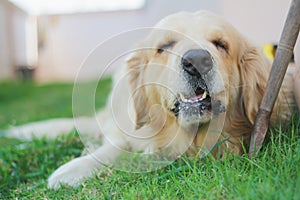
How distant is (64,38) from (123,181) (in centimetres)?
1046

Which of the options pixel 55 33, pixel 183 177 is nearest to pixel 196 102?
pixel 183 177

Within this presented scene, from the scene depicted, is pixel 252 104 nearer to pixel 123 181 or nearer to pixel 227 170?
pixel 227 170

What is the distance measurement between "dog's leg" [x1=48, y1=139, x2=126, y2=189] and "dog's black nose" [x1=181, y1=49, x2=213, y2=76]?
766 millimetres

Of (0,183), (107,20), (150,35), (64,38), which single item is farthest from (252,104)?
(64,38)

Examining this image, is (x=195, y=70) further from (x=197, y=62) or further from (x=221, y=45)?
(x=221, y=45)

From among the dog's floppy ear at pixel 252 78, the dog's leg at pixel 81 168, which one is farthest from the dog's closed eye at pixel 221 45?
the dog's leg at pixel 81 168

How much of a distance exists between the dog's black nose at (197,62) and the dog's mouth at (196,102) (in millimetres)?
95

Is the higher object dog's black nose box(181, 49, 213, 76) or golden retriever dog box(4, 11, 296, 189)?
dog's black nose box(181, 49, 213, 76)

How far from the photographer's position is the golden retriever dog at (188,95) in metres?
1.99

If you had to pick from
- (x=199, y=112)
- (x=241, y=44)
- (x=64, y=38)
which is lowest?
(x=64, y=38)

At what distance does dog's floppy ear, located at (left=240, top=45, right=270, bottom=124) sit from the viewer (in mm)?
2191

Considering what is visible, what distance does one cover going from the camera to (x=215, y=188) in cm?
159

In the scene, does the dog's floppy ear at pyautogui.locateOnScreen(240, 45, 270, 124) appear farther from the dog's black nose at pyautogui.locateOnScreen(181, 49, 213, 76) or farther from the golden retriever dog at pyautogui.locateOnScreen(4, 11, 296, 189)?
the dog's black nose at pyautogui.locateOnScreen(181, 49, 213, 76)

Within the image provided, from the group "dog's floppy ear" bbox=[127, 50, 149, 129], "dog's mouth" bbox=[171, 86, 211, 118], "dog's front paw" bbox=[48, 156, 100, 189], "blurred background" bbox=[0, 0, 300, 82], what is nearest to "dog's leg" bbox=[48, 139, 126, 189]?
"dog's front paw" bbox=[48, 156, 100, 189]
